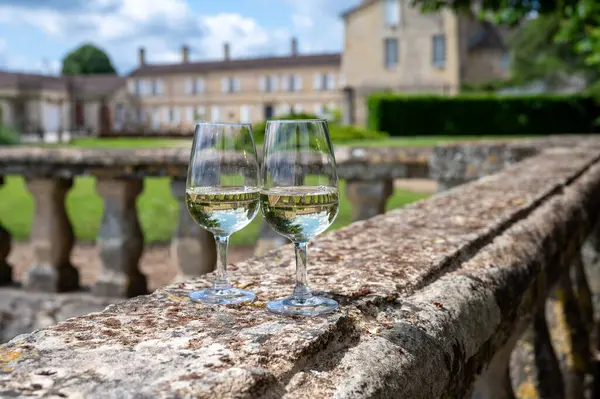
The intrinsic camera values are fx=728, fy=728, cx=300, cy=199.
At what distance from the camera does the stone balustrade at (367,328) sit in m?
0.94

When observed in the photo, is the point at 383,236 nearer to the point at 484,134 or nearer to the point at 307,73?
the point at 484,134

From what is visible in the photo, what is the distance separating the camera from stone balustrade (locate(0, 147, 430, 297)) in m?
4.05

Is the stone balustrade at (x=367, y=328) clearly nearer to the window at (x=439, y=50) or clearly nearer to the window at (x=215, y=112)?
the window at (x=439, y=50)

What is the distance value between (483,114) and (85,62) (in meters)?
56.9

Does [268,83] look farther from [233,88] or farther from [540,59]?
[540,59]

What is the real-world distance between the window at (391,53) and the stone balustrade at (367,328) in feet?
95.4

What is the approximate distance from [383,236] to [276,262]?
1.34 feet

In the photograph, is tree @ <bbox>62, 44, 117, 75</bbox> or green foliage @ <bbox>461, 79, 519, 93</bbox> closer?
green foliage @ <bbox>461, 79, 519, 93</bbox>

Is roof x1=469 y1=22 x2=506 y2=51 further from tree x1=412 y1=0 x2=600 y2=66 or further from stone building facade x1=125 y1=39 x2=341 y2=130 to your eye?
tree x1=412 y1=0 x2=600 y2=66

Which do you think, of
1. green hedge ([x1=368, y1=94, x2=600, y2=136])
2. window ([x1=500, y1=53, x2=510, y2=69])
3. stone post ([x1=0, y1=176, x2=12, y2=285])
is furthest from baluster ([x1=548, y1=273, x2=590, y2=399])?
window ([x1=500, y1=53, x2=510, y2=69])

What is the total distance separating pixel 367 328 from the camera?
4.00 ft

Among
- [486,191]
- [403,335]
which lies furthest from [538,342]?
[403,335]

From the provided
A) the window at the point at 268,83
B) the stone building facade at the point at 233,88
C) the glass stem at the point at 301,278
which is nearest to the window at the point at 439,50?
the stone building facade at the point at 233,88

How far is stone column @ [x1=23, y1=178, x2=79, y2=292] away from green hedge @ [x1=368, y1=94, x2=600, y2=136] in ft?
65.0
